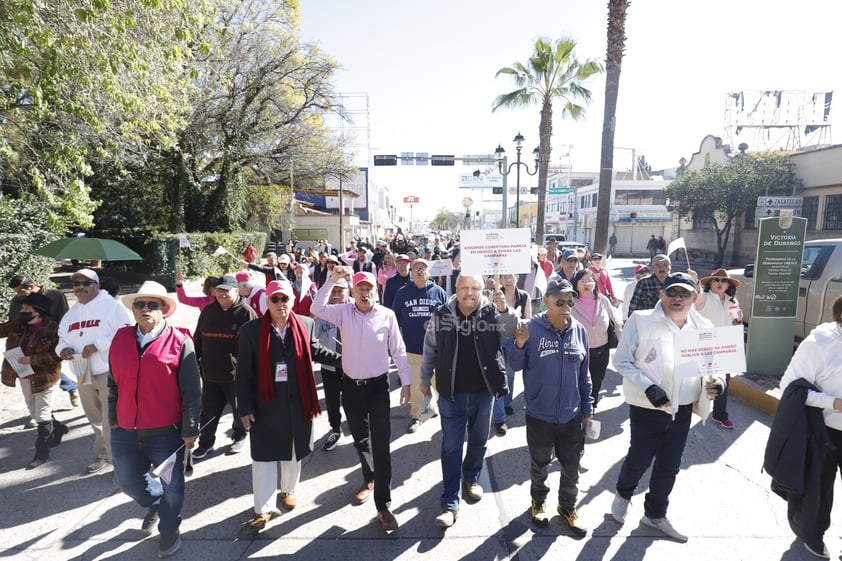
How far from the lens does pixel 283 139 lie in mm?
21594

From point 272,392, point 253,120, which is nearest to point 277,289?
point 272,392

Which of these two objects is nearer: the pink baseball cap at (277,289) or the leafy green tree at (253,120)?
the pink baseball cap at (277,289)

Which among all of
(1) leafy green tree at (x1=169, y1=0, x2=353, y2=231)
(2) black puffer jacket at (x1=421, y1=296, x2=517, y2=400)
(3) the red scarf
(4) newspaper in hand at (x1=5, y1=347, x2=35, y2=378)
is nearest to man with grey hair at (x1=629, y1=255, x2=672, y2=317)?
(2) black puffer jacket at (x1=421, y1=296, x2=517, y2=400)

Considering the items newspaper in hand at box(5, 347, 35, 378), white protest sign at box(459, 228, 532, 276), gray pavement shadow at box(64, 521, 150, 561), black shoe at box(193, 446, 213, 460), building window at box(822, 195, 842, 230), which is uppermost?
building window at box(822, 195, 842, 230)

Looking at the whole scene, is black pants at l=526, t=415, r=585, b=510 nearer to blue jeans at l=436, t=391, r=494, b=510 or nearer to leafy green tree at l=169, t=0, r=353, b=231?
blue jeans at l=436, t=391, r=494, b=510

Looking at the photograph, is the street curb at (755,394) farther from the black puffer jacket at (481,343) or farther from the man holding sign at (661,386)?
the black puffer jacket at (481,343)

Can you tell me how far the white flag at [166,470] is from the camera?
3072 millimetres

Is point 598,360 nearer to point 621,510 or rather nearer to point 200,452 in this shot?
point 621,510

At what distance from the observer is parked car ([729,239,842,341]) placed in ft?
22.7

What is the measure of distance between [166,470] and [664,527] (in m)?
3.59

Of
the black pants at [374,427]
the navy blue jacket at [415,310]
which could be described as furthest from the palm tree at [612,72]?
the black pants at [374,427]

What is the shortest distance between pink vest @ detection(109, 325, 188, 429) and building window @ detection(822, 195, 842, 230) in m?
27.7

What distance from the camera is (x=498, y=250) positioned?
407 centimetres

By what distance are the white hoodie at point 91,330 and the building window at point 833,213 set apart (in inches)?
1098
